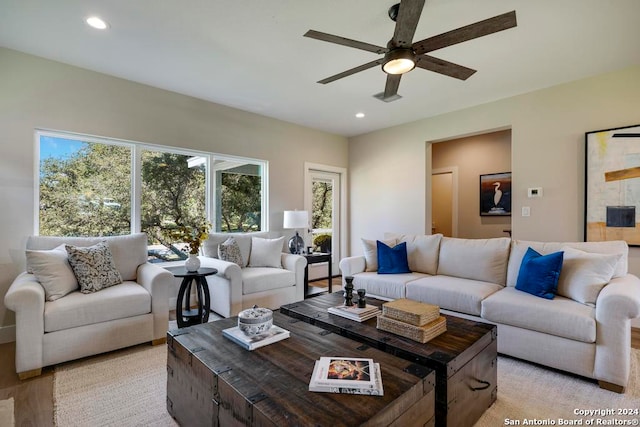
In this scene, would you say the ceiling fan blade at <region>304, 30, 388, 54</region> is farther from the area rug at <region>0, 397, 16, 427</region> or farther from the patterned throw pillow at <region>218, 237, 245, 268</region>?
the area rug at <region>0, 397, 16, 427</region>

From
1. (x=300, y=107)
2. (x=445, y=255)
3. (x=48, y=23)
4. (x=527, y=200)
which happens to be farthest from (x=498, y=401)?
(x=48, y=23)

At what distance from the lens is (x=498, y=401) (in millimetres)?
1953

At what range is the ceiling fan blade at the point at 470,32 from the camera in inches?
66.2

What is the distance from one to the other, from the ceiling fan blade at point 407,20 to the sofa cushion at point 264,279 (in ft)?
8.80

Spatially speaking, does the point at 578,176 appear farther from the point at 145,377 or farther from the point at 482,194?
the point at 145,377

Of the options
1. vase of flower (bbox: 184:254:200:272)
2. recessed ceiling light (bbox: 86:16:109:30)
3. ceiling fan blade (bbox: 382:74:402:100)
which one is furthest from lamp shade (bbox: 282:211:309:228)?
recessed ceiling light (bbox: 86:16:109:30)

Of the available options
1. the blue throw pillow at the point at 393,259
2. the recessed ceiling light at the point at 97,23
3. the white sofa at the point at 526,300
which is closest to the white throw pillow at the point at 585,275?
the white sofa at the point at 526,300

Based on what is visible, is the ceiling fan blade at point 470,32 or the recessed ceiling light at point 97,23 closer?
the ceiling fan blade at point 470,32

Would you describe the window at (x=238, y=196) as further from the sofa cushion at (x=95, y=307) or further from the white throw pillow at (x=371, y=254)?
the white throw pillow at (x=371, y=254)

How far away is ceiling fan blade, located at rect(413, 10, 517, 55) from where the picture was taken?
1.68m

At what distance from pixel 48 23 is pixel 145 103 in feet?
3.93

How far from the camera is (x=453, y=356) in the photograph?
5.12 ft

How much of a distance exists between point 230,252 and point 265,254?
0.47 metres

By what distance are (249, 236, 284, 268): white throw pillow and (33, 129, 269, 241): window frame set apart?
0.71 m
